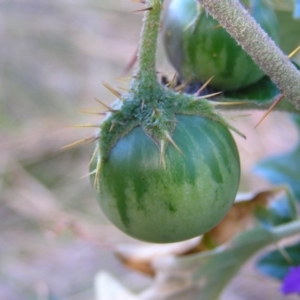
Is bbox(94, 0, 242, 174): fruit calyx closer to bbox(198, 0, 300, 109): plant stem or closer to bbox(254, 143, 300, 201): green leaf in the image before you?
bbox(198, 0, 300, 109): plant stem

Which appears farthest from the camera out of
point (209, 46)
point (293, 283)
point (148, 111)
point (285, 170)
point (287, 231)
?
point (285, 170)

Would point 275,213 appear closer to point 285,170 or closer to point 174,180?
point 285,170

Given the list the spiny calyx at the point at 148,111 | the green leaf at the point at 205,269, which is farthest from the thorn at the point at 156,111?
the green leaf at the point at 205,269

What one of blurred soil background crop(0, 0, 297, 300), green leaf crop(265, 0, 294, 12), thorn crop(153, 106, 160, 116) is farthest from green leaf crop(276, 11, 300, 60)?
blurred soil background crop(0, 0, 297, 300)

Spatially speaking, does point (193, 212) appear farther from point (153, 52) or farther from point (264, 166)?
point (264, 166)

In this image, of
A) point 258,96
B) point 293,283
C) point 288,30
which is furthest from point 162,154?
point 288,30

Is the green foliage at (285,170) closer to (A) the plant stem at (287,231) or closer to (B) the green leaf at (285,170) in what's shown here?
(B) the green leaf at (285,170)
